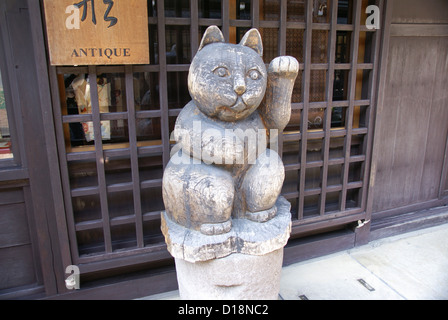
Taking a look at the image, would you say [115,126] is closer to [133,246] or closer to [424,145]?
[133,246]

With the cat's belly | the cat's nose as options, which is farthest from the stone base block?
the cat's nose

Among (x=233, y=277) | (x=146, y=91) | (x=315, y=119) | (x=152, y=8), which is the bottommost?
(x=233, y=277)

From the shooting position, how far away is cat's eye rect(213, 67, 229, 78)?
180 centimetres

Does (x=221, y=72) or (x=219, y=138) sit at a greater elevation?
(x=221, y=72)

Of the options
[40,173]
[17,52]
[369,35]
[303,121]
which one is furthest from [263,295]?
Answer: [369,35]

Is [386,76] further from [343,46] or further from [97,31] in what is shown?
[97,31]

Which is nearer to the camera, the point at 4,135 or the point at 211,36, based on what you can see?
the point at 211,36

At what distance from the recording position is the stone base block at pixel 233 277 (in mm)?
1913

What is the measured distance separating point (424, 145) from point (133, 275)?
10.9ft

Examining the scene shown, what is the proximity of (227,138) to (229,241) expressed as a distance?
58 cm

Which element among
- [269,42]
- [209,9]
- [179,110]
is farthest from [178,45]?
[269,42]

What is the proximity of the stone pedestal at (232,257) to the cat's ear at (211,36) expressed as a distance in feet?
3.52

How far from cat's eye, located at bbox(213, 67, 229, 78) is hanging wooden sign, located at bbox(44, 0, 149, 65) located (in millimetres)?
734

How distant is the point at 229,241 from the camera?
6.19 ft
